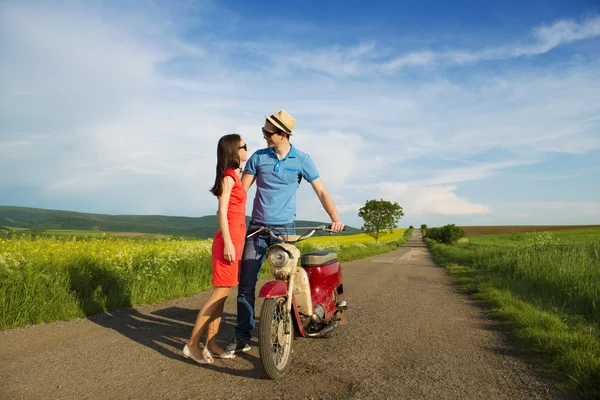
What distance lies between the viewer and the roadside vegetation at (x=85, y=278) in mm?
5676

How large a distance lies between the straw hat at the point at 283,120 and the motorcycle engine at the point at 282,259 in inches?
46.7

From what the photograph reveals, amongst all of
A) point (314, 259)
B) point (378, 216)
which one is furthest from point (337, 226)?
point (378, 216)

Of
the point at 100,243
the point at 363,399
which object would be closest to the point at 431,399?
the point at 363,399

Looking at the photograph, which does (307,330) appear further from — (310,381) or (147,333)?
(147,333)

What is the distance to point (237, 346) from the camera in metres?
4.37

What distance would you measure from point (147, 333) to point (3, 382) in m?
1.78

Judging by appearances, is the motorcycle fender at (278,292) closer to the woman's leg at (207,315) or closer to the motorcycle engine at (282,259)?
the motorcycle engine at (282,259)

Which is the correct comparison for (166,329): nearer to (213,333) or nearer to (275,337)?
(213,333)

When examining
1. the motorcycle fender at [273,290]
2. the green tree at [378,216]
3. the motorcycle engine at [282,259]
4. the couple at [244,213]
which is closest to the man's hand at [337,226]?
the couple at [244,213]

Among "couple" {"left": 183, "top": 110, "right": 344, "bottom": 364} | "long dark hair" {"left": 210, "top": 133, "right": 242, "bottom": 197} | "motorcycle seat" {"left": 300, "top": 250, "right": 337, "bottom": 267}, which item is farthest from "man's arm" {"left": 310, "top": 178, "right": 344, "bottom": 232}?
"long dark hair" {"left": 210, "top": 133, "right": 242, "bottom": 197}

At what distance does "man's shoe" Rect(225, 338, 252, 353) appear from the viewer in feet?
13.9

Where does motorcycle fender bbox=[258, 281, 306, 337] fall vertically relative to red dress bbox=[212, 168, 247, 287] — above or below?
below

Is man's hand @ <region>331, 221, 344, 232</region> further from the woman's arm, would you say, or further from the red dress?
the woman's arm

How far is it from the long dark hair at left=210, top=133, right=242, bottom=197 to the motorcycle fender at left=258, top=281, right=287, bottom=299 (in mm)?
1016
